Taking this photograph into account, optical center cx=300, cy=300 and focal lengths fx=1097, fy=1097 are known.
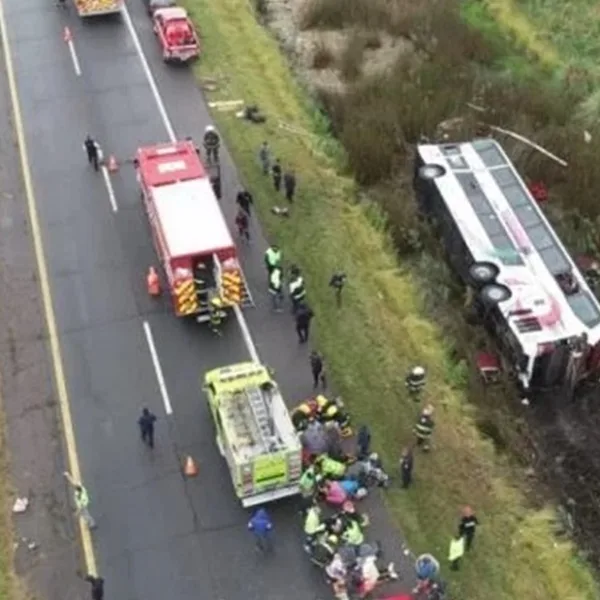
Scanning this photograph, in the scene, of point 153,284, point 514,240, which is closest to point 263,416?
point 153,284

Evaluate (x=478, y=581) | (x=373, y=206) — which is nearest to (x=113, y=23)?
(x=373, y=206)

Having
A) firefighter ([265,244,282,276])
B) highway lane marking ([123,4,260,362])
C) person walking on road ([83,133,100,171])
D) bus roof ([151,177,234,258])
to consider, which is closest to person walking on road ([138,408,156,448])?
highway lane marking ([123,4,260,362])

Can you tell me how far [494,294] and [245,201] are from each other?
824 cm

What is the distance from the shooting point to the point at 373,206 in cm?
3353

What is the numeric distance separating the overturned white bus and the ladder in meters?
6.76

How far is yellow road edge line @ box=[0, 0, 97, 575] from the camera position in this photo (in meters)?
23.8

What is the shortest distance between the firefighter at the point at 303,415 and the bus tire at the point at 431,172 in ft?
30.3

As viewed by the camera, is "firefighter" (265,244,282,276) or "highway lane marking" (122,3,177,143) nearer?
"firefighter" (265,244,282,276)

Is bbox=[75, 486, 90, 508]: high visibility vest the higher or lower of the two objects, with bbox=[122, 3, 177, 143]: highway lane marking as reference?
higher

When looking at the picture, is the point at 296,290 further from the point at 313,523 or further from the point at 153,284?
the point at 313,523

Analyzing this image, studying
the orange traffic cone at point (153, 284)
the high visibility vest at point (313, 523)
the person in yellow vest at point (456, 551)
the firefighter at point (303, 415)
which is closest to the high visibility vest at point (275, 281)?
the orange traffic cone at point (153, 284)

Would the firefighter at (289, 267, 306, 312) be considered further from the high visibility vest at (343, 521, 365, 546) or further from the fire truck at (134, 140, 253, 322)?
the high visibility vest at (343, 521, 365, 546)

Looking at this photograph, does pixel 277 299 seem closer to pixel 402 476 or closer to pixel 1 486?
pixel 402 476

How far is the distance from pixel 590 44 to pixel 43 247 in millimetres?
22232
